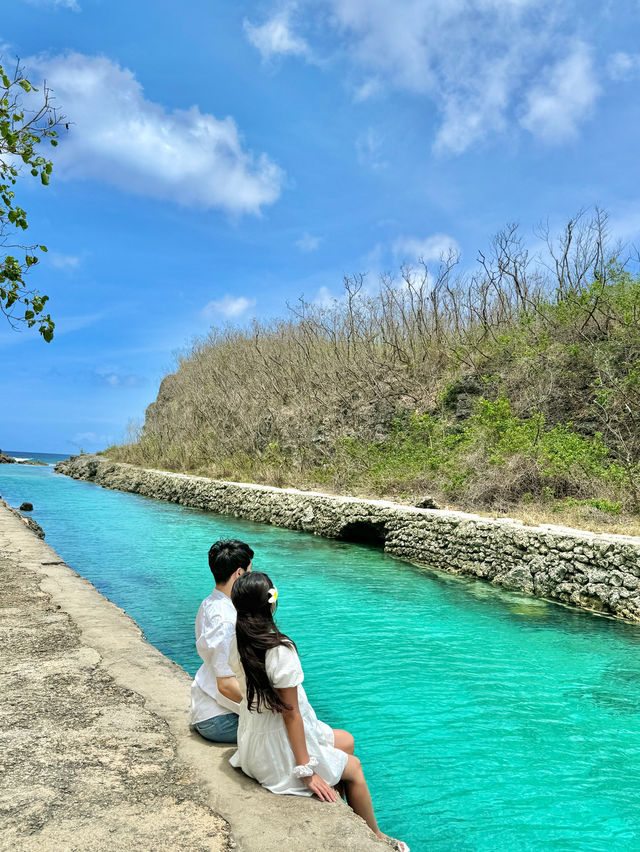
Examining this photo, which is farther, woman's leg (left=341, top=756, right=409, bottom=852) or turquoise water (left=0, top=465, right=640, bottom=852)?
turquoise water (left=0, top=465, right=640, bottom=852)

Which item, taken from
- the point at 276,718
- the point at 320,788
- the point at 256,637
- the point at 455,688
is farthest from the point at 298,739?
the point at 455,688

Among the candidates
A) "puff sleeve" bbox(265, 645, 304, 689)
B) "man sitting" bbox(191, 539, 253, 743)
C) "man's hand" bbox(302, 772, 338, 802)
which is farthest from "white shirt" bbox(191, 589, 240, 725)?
"man's hand" bbox(302, 772, 338, 802)

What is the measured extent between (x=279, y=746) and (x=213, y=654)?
0.66 metres

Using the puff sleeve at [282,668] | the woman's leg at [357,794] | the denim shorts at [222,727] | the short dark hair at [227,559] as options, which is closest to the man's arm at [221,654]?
the denim shorts at [222,727]

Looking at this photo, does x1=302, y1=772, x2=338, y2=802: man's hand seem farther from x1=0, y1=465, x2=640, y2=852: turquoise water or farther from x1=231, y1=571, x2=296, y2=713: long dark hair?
x1=0, y1=465, x2=640, y2=852: turquoise water

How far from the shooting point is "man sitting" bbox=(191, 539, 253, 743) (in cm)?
321

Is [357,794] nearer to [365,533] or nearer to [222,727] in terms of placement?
[222,727]

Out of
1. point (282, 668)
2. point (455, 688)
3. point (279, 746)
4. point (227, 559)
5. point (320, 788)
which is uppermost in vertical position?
point (227, 559)

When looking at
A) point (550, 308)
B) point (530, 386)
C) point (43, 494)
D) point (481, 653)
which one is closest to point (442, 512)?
point (481, 653)

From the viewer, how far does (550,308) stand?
810 inches

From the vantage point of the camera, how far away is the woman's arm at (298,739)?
2.64m

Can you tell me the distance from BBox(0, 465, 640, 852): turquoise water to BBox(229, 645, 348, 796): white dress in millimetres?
1224

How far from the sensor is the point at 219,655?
320 centimetres

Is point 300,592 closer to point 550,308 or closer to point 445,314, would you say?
point 550,308
